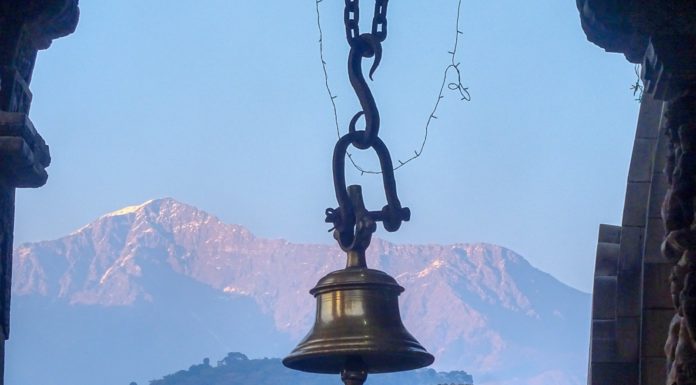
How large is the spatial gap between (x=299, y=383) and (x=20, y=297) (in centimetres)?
4387

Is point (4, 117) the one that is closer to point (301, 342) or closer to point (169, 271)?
point (301, 342)

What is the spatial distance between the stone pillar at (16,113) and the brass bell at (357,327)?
3.93 ft

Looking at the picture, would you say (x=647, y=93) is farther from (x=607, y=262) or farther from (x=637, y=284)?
(x=607, y=262)

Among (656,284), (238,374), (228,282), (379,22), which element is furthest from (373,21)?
(228,282)

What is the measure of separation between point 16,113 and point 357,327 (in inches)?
61.1

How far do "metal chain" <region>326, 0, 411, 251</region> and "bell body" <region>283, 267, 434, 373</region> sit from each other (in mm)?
204

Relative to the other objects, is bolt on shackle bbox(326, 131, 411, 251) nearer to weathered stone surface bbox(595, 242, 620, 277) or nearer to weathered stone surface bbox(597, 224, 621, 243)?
weathered stone surface bbox(595, 242, 620, 277)

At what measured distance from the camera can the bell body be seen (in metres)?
5.51

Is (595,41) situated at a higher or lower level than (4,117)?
higher

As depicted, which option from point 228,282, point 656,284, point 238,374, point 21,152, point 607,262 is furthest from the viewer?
point 228,282

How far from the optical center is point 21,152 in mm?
5492

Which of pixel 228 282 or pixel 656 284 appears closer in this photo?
pixel 656 284

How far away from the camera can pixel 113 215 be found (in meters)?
155

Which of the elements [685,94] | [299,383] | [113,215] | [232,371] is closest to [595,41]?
[685,94]
